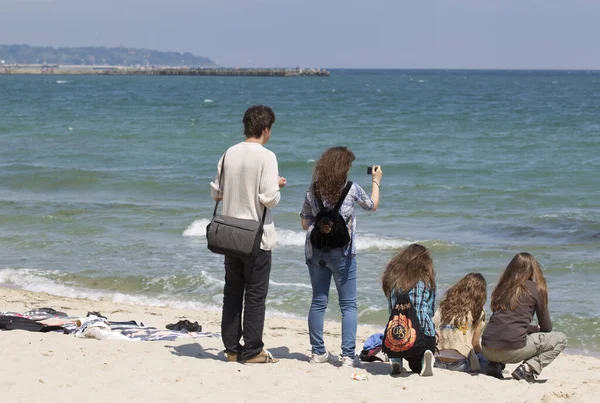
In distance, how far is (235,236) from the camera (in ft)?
17.9

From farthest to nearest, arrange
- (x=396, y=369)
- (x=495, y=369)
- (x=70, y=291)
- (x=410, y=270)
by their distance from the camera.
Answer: (x=70, y=291)
(x=495, y=369)
(x=396, y=369)
(x=410, y=270)

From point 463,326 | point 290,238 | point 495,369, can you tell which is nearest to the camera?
point 495,369

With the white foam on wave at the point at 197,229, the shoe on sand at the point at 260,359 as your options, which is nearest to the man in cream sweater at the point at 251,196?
the shoe on sand at the point at 260,359

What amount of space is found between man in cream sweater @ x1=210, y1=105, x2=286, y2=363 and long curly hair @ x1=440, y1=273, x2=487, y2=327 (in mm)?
1341

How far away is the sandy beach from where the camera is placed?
521 cm

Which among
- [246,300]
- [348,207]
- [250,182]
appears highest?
[250,182]

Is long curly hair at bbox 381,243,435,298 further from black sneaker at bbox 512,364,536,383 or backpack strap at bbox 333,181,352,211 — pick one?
black sneaker at bbox 512,364,536,383

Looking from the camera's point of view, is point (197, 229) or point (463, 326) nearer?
point (463, 326)

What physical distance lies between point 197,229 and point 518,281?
30.0 ft

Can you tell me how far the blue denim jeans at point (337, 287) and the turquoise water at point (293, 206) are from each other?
3.32 meters

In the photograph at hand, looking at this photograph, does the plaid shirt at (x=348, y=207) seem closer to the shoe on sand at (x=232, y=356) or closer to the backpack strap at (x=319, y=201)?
the backpack strap at (x=319, y=201)

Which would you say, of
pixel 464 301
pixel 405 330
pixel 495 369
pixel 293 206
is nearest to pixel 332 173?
pixel 405 330

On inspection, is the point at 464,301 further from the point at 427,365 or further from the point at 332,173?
the point at 332,173

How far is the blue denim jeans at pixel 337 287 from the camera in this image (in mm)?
5723
